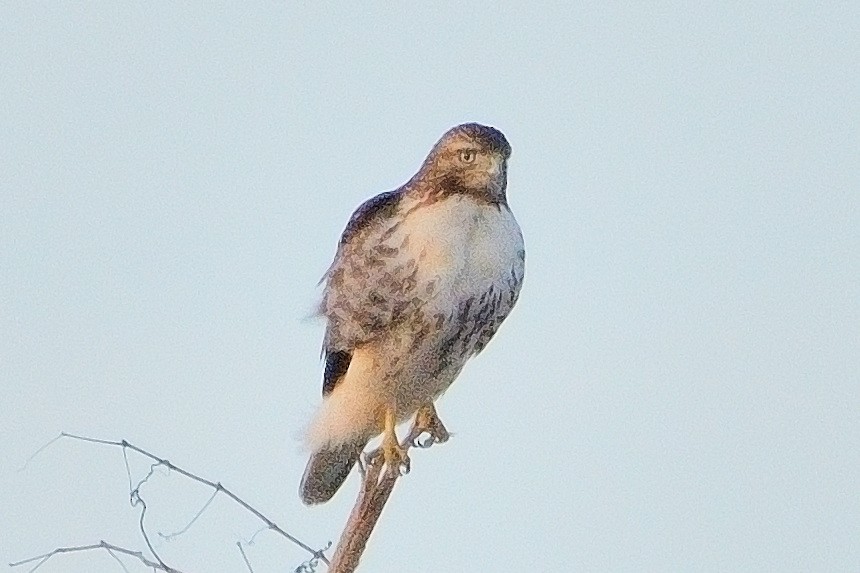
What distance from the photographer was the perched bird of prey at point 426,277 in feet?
14.1

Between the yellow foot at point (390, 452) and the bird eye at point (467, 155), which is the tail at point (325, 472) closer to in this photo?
the yellow foot at point (390, 452)

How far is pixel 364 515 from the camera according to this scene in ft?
12.4

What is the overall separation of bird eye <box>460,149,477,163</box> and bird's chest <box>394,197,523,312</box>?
0.12 m

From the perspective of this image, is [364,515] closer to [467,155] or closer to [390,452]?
[390,452]

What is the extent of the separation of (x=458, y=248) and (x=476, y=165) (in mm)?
270

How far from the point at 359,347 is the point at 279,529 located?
3.48 feet

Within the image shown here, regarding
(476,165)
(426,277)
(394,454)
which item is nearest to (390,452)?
(394,454)

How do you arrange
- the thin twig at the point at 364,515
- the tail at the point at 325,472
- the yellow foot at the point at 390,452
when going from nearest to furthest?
1. the thin twig at the point at 364,515
2. the yellow foot at the point at 390,452
3. the tail at the point at 325,472

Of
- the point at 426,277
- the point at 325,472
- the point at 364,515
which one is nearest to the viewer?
the point at 364,515

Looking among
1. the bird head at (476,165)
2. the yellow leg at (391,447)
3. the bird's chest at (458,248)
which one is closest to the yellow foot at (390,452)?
the yellow leg at (391,447)

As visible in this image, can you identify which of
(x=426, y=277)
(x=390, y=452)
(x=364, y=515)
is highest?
(x=426, y=277)

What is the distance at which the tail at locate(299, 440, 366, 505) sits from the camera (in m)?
4.88

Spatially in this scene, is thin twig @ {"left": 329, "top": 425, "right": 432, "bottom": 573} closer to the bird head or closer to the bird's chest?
the bird's chest

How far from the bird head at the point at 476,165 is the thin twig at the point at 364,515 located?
86cm
